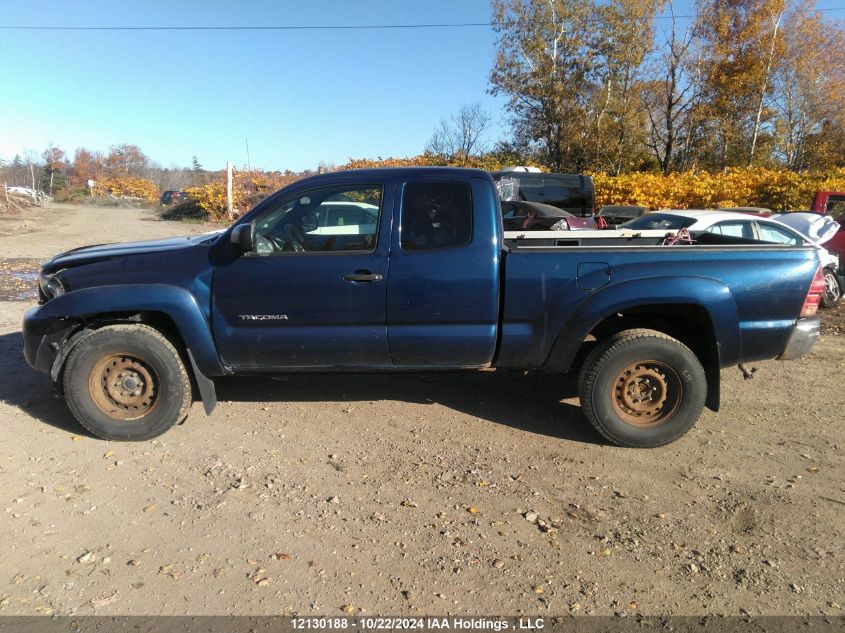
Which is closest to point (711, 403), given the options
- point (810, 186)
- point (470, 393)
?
point (470, 393)

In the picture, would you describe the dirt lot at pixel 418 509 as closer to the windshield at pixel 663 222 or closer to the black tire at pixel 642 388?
the black tire at pixel 642 388

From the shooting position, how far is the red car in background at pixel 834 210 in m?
10.4

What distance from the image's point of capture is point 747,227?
9.05m

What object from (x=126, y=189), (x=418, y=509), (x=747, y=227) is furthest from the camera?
(x=126, y=189)

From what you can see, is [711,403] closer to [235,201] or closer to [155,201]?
[235,201]

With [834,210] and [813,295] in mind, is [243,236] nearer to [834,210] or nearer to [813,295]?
[813,295]

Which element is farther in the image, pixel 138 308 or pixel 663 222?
pixel 663 222

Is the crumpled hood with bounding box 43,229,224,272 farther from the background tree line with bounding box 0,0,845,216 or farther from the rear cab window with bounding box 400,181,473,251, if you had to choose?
the background tree line with bounding box 0,0,845,216

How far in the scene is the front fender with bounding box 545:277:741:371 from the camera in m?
4.04

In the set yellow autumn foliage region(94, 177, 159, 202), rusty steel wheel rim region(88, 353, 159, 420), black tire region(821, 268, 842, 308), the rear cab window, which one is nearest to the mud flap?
rusty steel wheel rim region(88, 353, 159, 420)

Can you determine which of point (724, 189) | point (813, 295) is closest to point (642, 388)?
point (813, 295)

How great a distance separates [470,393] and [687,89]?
1042 inches

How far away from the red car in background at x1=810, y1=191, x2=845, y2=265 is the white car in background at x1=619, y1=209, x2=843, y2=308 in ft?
2.80

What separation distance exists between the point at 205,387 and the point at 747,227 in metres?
8.20
